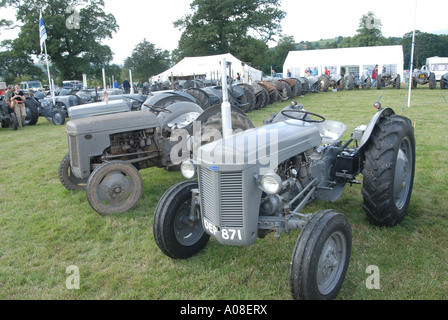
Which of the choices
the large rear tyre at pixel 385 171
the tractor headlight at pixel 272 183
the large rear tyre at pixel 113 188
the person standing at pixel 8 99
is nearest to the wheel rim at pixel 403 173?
the large rear tyre at pixel 385 171

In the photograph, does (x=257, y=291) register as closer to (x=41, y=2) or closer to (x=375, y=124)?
(x=375, y=124)

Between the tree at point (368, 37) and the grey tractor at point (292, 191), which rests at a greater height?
the tree at point (368, 37)

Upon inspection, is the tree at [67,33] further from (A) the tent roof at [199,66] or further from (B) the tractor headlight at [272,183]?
(B) the tractor headlight at [272,183]

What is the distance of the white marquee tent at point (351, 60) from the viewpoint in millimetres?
29734

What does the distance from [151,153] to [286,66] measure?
29751 millimetres

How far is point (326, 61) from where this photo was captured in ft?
102

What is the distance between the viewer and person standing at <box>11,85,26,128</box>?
491 inches

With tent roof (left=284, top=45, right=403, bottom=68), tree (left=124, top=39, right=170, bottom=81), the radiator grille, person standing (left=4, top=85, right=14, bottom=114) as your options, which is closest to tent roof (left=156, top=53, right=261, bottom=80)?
tent roof (left=284, top=45, right=403, bottom=68)

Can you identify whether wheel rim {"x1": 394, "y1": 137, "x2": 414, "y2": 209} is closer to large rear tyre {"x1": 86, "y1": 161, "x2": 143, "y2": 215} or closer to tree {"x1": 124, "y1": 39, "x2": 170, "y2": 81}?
large rear tyre {"x1": 86, "y1": 161, "x2": 143, "y2": 215}

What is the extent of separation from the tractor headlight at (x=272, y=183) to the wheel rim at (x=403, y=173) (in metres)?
1.79

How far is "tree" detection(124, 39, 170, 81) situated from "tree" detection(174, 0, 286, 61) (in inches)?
283

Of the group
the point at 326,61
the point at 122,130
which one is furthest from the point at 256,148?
the point at 326,61

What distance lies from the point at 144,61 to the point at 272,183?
178 feet

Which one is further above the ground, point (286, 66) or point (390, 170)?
point (286, 66)
